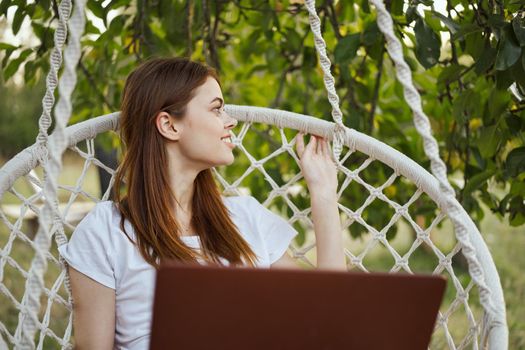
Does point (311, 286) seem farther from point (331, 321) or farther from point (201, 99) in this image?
point (201, 99)

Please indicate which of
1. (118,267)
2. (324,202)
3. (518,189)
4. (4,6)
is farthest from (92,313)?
(518,189)

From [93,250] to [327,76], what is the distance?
1.95 ft

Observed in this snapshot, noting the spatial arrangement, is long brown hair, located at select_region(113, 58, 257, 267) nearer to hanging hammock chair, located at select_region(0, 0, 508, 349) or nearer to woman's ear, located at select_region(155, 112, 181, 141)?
woman's ear, located at select_region(155, 112, 181, 141)

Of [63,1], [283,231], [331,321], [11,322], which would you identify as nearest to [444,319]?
[283,231]

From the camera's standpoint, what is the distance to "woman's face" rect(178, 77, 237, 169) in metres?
1.56

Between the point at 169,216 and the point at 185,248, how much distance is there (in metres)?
0.08

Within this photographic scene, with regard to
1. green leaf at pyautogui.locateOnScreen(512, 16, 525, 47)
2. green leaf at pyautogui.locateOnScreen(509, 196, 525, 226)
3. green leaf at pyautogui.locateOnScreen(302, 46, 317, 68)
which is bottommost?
green leaf at pyautogui.locateOnScreen(509, 196, 525, 226)

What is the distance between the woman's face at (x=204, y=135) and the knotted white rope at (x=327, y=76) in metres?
0.23

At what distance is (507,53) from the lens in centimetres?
151

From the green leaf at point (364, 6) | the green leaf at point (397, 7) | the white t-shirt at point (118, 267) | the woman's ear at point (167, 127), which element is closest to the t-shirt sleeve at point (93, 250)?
the white t-shirt at point (118, 267)

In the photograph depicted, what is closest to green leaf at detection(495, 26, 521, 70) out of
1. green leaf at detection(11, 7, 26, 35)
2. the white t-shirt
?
the white t-shirt

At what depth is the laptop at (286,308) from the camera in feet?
3.45

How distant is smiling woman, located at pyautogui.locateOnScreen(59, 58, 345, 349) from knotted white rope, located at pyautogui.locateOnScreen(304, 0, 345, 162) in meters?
0.04

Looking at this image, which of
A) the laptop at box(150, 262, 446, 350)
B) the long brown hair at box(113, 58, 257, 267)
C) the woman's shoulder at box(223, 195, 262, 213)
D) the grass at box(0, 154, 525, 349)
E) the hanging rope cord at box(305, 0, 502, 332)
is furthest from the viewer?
the grass at box(0, 154, 525, 349)
